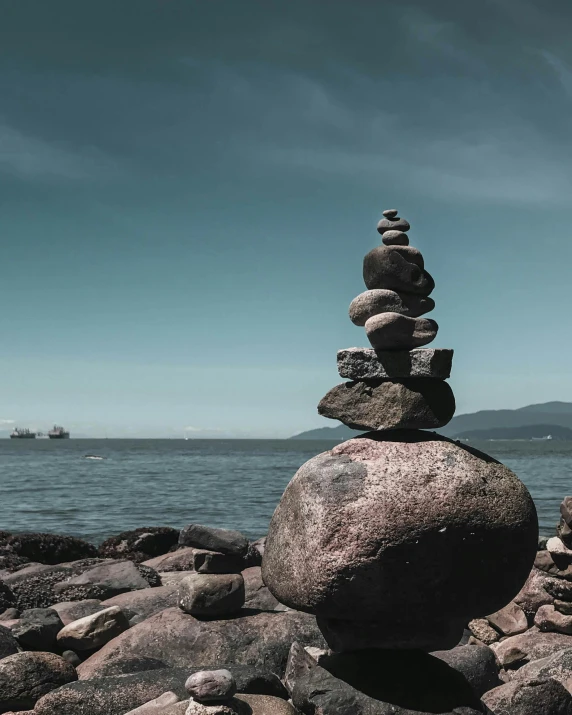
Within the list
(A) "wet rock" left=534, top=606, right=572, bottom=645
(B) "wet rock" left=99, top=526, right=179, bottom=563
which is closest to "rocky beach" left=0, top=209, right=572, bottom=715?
(A) "wet rock" left=534, top=606, right=572, bottom=645

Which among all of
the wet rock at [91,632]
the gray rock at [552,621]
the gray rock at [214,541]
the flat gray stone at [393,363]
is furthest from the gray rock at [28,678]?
the gray rock at [552,621]

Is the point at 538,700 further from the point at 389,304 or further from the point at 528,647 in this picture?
the point at 389,304

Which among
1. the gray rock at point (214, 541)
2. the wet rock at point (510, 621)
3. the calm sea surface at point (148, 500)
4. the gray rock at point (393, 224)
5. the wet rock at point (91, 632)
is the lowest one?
the calm sea surface at point (148, 500)

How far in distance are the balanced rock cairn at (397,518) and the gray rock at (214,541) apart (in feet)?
12.0

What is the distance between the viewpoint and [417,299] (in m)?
8.10

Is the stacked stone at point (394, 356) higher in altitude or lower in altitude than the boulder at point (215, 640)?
higher

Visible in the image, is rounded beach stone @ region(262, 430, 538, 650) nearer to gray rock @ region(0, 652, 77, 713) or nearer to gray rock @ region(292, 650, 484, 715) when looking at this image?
gray rock @ region(292, 650, 484, 715)

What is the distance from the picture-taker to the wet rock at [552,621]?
11.7 meters

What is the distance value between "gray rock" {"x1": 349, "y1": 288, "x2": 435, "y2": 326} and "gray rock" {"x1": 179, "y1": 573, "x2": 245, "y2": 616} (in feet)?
14.8

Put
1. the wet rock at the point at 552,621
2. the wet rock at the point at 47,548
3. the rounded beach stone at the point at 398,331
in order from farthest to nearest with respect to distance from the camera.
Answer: the wet rock at the point at 47,548 < the wet rock at the point at 552,621 < the rounded beach stone at the point at 398,331

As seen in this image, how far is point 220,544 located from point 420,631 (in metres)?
4.64

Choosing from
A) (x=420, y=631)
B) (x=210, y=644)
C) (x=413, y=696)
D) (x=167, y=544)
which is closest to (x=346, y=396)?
(x=420, y=631)

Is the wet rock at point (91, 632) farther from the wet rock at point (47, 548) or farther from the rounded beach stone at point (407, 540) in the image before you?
the wet rock at point (47, 548)

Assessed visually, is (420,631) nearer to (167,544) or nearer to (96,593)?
(96,593)
